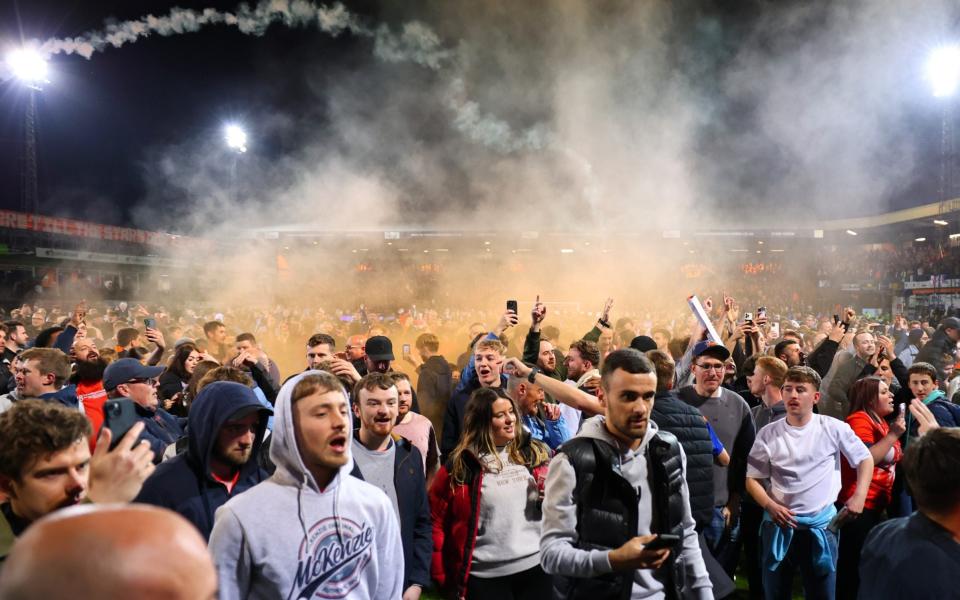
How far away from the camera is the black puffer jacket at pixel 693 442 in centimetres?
382

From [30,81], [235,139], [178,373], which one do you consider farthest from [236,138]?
[178,373]

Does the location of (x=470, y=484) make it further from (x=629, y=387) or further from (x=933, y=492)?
(x=933, y=492)

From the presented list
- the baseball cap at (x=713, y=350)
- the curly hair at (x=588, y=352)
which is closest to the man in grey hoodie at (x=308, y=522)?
the baseball cap at (x=713, y=350)

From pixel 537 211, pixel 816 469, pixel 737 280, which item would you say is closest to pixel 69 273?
pixel 537 211

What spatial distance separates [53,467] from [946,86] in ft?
85.7

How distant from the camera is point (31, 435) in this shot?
2.05 meters

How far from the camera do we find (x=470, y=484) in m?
3.58

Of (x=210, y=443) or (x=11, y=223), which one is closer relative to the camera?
(x=210, y=443)

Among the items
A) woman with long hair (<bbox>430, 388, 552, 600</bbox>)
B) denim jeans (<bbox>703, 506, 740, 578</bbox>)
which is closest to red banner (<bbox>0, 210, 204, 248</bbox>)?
woman with long hair (<bbox>430, 388, 552, 600</bbox>)

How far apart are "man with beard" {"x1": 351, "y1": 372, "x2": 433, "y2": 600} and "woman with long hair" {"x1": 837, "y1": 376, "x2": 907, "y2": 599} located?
2951 mm

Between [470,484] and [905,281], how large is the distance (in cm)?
3384

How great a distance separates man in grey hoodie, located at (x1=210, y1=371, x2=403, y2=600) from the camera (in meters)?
2.02

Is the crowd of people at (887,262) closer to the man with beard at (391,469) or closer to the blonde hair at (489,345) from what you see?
the blonde hair at (489,345)

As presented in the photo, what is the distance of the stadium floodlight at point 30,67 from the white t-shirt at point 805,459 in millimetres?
33279
